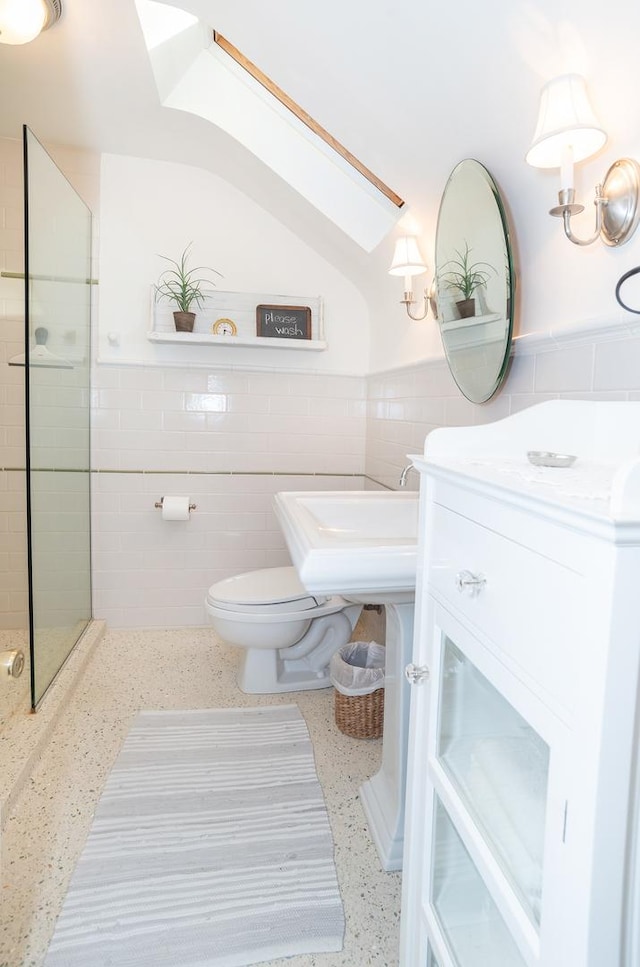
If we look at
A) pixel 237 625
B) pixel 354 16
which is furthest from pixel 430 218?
pixel 237 625

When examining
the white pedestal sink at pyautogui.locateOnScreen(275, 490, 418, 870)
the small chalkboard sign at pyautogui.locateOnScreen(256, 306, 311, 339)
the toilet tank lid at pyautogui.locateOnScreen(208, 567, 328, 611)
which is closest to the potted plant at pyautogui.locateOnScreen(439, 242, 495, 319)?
the white pedestal sink at pyautogui.locateOnScreen(275, 490, 418, 870)

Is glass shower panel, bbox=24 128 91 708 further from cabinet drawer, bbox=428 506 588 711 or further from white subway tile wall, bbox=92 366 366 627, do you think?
cabinet drawer, bbox=428 506 588 711

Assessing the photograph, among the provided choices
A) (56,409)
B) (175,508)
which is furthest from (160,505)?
(56,409)

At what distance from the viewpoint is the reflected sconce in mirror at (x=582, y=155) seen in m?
1.02

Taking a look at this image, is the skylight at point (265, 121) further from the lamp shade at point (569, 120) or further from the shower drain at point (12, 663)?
the shower drain at point (12, 663)

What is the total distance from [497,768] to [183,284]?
2.50 m

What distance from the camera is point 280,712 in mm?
2248

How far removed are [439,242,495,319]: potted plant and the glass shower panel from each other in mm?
1386

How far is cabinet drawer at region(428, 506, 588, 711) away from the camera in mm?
568

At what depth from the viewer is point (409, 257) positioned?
2018 millimetres

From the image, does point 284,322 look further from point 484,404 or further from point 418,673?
point 418,673

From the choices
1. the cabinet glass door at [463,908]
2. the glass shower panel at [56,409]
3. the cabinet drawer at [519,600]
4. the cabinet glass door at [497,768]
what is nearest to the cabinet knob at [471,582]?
the cabinet drawer at [519,600]

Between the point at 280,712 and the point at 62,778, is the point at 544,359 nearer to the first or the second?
the point at 280,712

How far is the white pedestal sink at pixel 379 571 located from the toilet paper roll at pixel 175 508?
114cm
